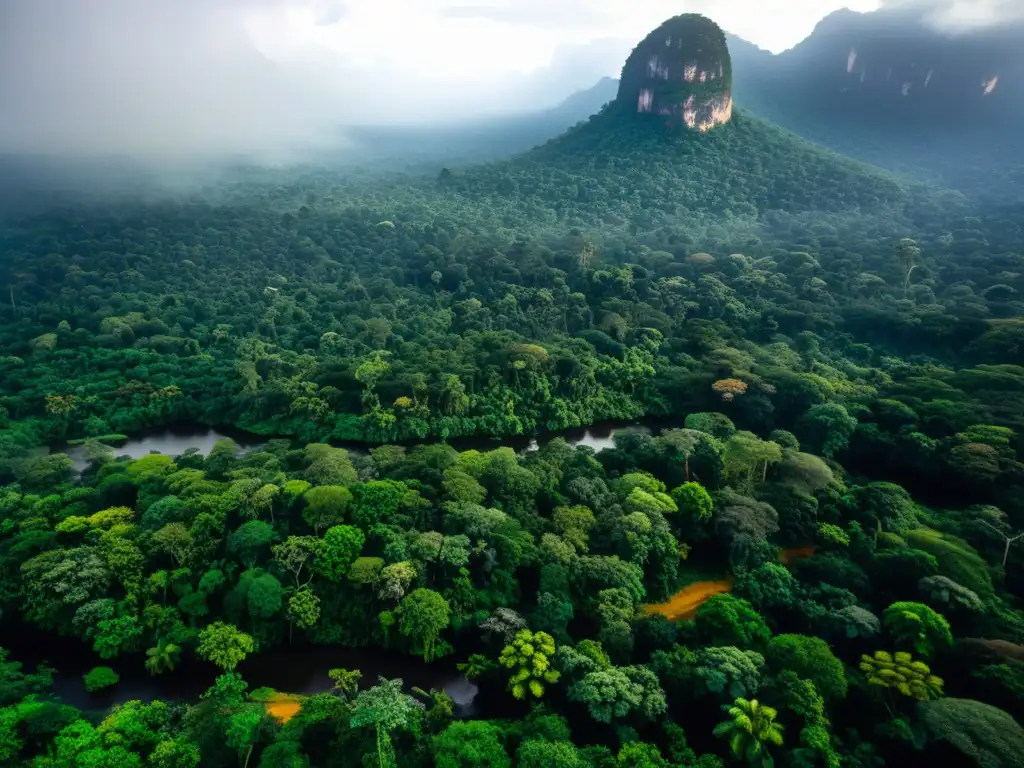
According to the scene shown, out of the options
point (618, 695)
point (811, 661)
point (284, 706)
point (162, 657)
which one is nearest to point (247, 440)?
point (162, 657)

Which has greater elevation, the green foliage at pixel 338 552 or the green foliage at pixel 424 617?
the green foliage at pixel 338 552

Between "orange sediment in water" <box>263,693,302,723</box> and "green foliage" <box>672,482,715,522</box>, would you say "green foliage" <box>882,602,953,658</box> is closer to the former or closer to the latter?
"green foliage" <box>672,482,715,522</box>

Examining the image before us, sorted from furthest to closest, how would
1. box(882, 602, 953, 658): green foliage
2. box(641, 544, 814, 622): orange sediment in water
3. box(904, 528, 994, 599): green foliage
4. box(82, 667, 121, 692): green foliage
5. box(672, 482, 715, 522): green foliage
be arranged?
box(672, 482, 715, 522): green foliage → box(641, 544, 814, 622): orange sediment in water → box(904, 528, 994, 599): green foliage → box(82, 667, 121, 692): green foliage → box(882, 602, 953, 658): green foliage

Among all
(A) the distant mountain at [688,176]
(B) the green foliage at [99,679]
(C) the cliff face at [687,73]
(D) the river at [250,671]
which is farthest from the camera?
(C) the cliff face at [687,73]

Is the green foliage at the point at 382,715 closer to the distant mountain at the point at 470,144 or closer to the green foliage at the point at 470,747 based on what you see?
the green foliage at the point at 470,747

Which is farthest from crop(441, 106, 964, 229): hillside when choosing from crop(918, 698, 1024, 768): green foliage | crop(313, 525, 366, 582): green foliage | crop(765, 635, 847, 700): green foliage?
crop(918, 698, 1024, 768): green foliage

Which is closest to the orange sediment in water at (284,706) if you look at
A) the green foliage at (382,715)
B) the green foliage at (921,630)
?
the green foliage at (382,715)
